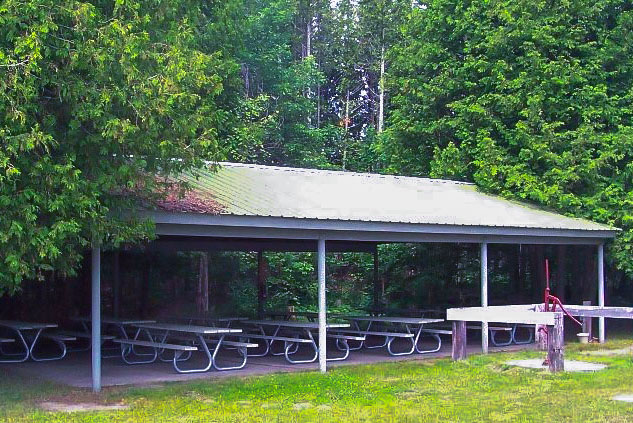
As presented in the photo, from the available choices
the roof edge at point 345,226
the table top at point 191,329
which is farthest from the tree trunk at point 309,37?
the table top at point 191,329

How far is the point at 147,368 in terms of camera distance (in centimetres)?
1200

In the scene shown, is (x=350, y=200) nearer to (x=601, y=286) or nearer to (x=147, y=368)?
(x=147, y=368)

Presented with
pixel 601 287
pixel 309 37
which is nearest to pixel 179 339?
pixel 601 287

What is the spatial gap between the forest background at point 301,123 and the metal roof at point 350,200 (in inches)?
38.9

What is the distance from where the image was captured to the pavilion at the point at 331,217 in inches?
403

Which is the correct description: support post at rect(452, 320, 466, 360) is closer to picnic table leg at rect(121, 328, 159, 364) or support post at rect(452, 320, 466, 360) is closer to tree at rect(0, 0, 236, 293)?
picnic table leg at rect(121, 328, 159, 364)

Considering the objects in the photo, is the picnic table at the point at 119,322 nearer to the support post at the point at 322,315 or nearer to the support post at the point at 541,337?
the support post at the point at 322,315

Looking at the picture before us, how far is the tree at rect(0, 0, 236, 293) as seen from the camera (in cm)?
770

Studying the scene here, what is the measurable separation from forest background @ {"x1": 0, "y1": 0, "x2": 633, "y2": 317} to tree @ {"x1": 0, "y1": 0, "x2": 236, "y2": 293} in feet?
0.07

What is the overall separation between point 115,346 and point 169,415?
22.8 feet

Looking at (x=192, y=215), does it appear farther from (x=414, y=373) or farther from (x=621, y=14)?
(x=621, y=14)

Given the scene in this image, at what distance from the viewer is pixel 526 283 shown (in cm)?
2231

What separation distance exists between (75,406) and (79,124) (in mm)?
2949

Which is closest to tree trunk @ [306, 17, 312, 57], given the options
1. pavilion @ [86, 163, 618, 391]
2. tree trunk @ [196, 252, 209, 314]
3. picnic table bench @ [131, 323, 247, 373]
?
tree trunk @ [196, 252, 209, 314]
